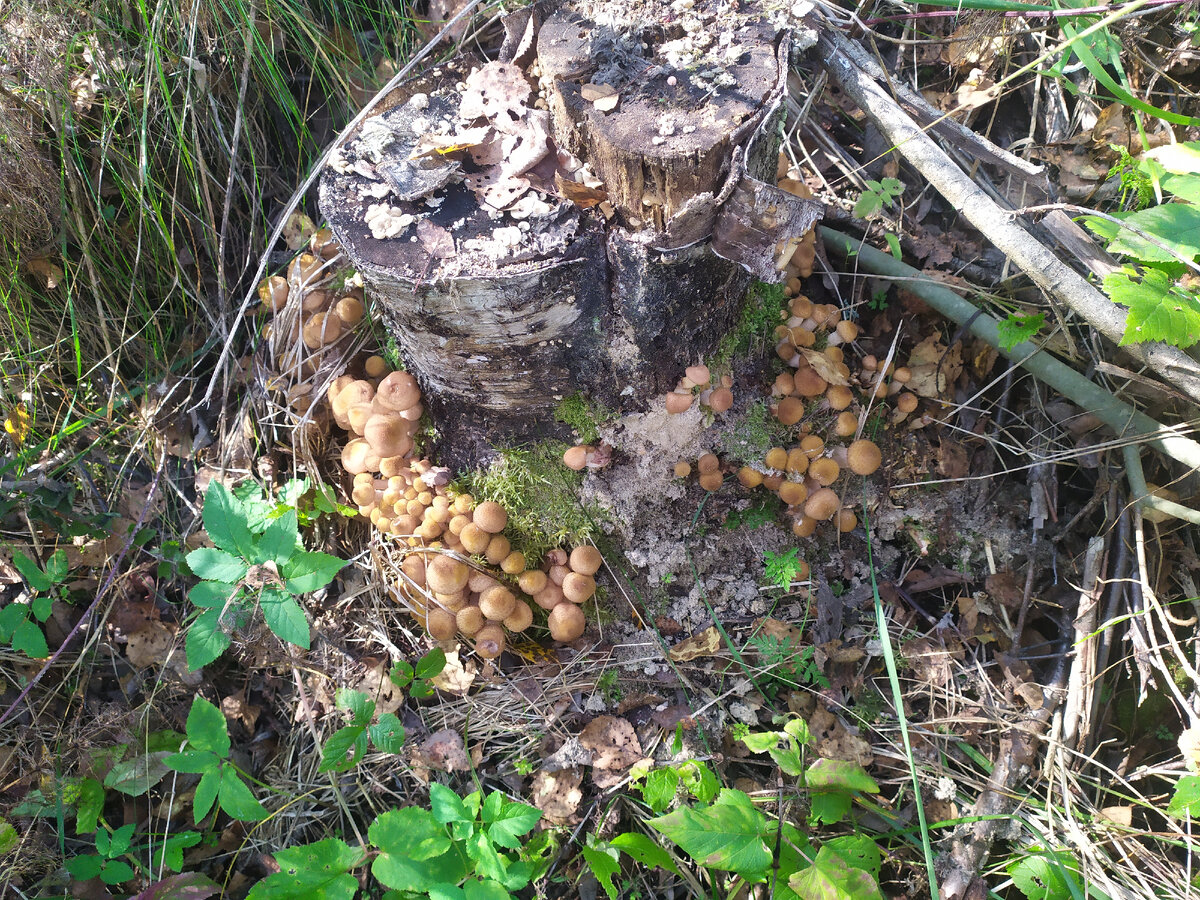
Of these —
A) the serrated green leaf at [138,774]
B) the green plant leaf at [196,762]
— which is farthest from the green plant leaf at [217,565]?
the serrated green leaf at [138,774]

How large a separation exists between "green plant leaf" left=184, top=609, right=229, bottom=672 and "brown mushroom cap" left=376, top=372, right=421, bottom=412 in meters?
1.00

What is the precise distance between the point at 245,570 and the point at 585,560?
4.00 ft

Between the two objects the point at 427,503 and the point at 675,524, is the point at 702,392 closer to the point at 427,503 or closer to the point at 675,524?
the point at 675,524

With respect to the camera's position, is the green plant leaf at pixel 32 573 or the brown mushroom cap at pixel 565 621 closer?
the brown mushroom cap at pixel 565 621

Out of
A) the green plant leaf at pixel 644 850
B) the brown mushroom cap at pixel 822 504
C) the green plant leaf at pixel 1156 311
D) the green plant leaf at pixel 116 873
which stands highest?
the green plant leaf at pixel 1156 311

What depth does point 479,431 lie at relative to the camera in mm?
3041

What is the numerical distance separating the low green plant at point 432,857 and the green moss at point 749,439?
4.98 feet

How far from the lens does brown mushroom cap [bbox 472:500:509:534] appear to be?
9.38 ft

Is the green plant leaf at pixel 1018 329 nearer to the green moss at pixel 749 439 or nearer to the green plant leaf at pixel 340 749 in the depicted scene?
the green moss at pixel 749 439

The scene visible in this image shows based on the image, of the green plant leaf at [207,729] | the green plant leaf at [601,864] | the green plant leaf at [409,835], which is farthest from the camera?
the green plant leaf at [207,729]

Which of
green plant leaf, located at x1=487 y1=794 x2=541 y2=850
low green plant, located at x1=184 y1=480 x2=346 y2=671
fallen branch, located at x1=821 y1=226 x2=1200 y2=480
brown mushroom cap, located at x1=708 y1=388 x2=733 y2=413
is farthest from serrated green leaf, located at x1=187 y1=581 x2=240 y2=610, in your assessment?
fallen branch, located at x1=821 y1=226 x2=1200 y2=480

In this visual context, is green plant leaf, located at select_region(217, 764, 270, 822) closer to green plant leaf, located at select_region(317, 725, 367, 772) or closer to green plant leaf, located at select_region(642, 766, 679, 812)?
green plant leaf, located at select_region(317, 725, 367, 772)

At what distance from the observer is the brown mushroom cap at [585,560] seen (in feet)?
9.57

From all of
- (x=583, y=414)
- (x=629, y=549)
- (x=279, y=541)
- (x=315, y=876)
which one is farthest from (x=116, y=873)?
(x=583, y=414)
